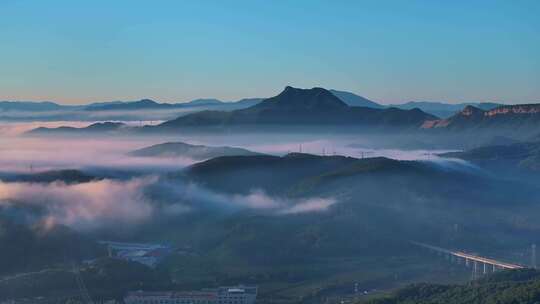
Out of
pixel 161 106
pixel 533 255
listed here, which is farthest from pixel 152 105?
pixel 533 255

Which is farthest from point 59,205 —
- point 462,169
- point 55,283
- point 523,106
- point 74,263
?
point 523,106

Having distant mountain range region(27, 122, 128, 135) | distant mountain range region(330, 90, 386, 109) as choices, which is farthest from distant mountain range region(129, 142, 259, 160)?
distant mountain range region(330, 90, 386, 109)

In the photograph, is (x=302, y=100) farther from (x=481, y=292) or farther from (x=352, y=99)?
(x=481, y=292)

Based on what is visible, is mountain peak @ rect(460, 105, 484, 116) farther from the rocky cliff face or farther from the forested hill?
the forested hill

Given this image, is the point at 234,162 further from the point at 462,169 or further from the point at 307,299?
the point at 307,299

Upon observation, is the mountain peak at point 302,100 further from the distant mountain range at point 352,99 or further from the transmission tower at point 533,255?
the transmission tower at point 533,255
